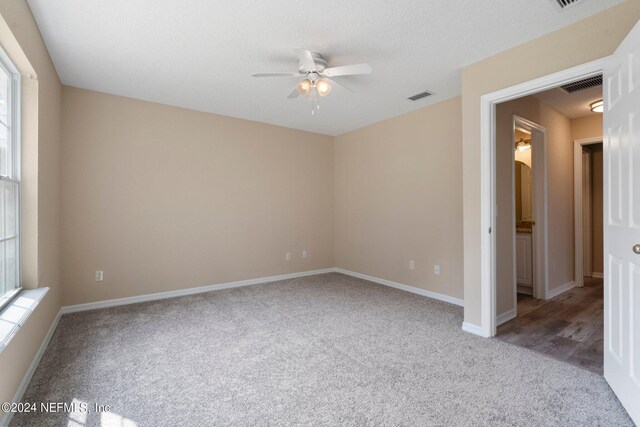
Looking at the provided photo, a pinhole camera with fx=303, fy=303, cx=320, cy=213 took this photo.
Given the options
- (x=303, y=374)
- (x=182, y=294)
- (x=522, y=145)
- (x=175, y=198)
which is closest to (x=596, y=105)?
(x=522, y=145)

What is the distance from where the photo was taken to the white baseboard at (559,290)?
397cm

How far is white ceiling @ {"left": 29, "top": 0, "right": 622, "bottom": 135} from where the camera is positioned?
210 cm

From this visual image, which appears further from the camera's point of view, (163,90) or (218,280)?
(218,280)

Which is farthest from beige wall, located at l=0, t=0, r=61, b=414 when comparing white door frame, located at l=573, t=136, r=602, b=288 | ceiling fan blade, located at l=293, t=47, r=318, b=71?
white door frame, located at l=573, t=136, r=602, b=288

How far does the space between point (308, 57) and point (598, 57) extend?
2.05m

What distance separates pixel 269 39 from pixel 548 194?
3.89 metres

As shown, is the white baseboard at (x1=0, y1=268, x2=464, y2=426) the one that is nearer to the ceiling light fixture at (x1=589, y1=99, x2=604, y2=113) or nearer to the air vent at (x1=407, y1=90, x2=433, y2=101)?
the air vent at (x1=407, y1=90, x2=433, y2=101)

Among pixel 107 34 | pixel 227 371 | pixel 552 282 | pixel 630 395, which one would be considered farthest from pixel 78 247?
pixel 552 282

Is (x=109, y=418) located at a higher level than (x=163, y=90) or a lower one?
lower

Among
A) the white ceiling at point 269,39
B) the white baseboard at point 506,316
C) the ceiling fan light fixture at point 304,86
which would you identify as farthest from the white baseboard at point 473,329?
the ceiling fan light fixture at point 304,86

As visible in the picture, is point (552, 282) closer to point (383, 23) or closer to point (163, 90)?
point (383, 23)

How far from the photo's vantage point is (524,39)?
2.43m

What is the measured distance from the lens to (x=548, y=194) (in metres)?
3.96

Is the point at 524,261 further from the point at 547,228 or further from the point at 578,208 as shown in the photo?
the point at 578,208
